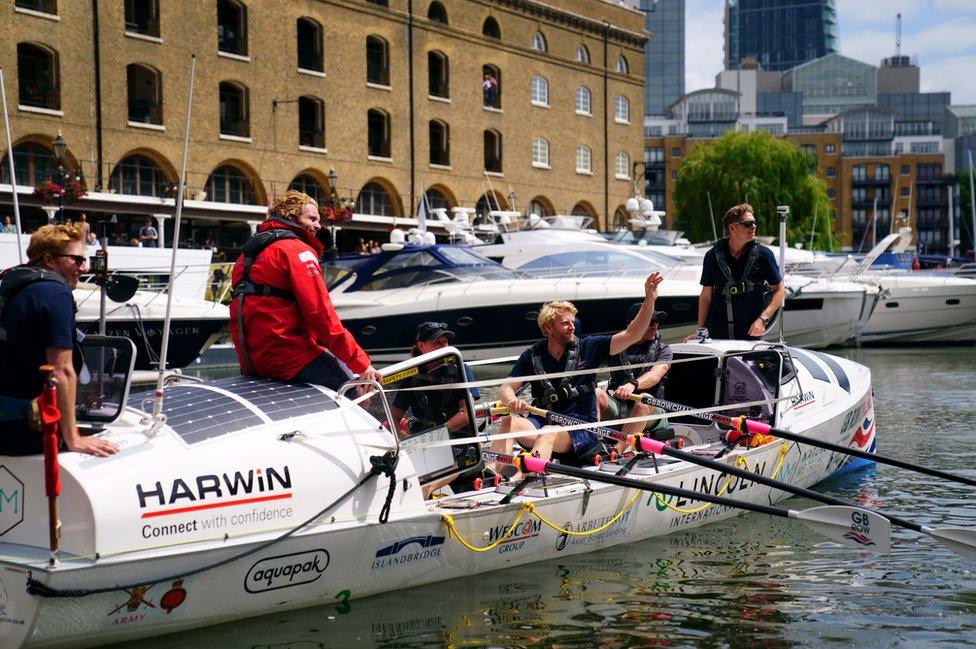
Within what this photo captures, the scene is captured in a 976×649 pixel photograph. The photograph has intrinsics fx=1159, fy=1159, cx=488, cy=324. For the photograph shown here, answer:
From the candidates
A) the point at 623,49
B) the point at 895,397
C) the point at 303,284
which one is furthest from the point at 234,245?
the point at 303,284

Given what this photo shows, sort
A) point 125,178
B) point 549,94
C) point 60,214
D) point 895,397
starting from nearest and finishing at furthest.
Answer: point 895,397 → point 60,214 → point 125,178 → point 549,94

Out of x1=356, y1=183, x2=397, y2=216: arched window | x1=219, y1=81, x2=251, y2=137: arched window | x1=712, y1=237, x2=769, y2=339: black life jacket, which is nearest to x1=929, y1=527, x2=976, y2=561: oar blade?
x1=712, y1=237, x2=769, y2=339: black life jacket

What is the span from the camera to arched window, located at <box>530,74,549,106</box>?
52281 mm

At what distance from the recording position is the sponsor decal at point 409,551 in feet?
23.5

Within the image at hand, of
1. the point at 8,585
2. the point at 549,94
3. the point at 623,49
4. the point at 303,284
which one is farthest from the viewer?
the point at 623,49

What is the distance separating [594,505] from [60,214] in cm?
2409

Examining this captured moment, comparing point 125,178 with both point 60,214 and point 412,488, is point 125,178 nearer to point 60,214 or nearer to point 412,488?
point 60,214

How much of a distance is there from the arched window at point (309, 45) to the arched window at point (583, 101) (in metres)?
16.1

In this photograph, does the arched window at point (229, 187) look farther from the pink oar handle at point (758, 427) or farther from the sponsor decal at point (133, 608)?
the sponsor decal at point (133, 608)

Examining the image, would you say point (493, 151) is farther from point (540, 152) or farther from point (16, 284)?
point (16, 284)

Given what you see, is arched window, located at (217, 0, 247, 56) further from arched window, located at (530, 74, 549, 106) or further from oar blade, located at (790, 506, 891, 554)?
oar blade, located at (790, 506, 891, 554)

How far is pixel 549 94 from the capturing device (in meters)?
53.1

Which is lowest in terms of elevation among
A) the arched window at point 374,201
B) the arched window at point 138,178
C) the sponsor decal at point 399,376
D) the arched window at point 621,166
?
the sponsor decal at point 399,376

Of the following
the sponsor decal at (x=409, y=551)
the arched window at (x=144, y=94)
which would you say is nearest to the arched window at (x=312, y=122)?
the arched window at (x=144, y=94)
